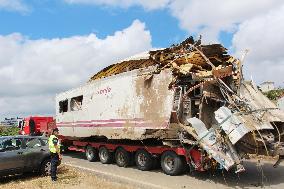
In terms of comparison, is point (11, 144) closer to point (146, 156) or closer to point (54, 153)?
point (54, 153)

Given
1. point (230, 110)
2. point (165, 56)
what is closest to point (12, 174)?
point (165, 56)

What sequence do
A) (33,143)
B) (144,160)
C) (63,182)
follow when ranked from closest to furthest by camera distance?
1. (63,182)
2. (33,143)
3. (144,160)

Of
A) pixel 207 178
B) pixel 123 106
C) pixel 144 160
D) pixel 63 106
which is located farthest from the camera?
pixel 63 106

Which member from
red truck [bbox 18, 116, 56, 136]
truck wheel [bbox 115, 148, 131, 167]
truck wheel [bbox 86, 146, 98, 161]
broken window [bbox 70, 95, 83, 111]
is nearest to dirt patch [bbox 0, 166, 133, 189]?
truck wheel [bbox 115, 148, 131, 167]

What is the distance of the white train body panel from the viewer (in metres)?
14.6

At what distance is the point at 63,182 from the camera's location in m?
14.2

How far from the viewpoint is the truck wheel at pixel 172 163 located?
14.2 metres

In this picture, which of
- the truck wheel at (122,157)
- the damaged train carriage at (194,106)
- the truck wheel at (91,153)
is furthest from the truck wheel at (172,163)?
the truck wheel at (91,153)

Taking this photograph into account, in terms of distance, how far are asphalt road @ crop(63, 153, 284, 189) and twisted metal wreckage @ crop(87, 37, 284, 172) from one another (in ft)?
2.12

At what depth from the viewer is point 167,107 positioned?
46.6ft

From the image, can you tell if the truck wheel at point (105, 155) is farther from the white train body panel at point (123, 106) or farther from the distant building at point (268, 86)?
the distant building at point (268, 86)

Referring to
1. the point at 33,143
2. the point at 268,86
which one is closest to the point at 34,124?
the point at 33,143

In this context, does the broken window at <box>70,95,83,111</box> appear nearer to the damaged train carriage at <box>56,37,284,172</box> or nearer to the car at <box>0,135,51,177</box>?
the damaged train carriage at <box>56,37,284,172</box>

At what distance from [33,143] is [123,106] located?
3.63 metres
